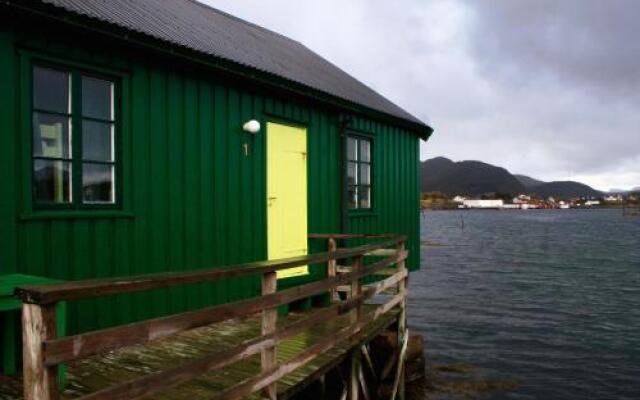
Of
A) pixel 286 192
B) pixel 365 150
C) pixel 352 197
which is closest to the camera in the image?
pixel 286 192

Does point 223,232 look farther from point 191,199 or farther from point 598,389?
point 598,389

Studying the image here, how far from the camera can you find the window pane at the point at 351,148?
10594mm

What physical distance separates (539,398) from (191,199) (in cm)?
943

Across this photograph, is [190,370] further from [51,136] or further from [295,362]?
[51,136]

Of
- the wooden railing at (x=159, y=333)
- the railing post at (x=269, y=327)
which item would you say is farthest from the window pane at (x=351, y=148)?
the railing post at (x=269, y=327)

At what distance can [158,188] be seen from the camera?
21.8 feet

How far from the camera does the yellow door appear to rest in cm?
862

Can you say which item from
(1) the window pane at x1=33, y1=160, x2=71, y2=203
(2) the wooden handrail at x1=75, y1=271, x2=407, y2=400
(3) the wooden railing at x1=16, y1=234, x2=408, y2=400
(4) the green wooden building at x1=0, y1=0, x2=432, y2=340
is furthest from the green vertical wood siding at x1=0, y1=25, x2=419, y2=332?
(2) the wooden handrail at x1=75, y1=271, x2=407, y2=400

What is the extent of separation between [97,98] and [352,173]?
5689mm

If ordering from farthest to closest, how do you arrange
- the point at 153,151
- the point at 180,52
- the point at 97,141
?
the point at 153,151
the point at 180,52
the point at 97,141

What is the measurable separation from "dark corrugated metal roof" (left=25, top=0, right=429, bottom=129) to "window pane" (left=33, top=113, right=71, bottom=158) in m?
1.09

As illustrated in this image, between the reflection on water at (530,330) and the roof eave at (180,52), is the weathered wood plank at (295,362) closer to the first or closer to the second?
the roof eave at (180,52)

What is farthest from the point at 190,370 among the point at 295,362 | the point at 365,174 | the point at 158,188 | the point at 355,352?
the point at 365,174

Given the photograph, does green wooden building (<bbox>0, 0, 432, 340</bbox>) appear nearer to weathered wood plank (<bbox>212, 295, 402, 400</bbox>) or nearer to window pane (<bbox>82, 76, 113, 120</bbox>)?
window pane (<bbox>82, 76, 113, 120</bbox>)
